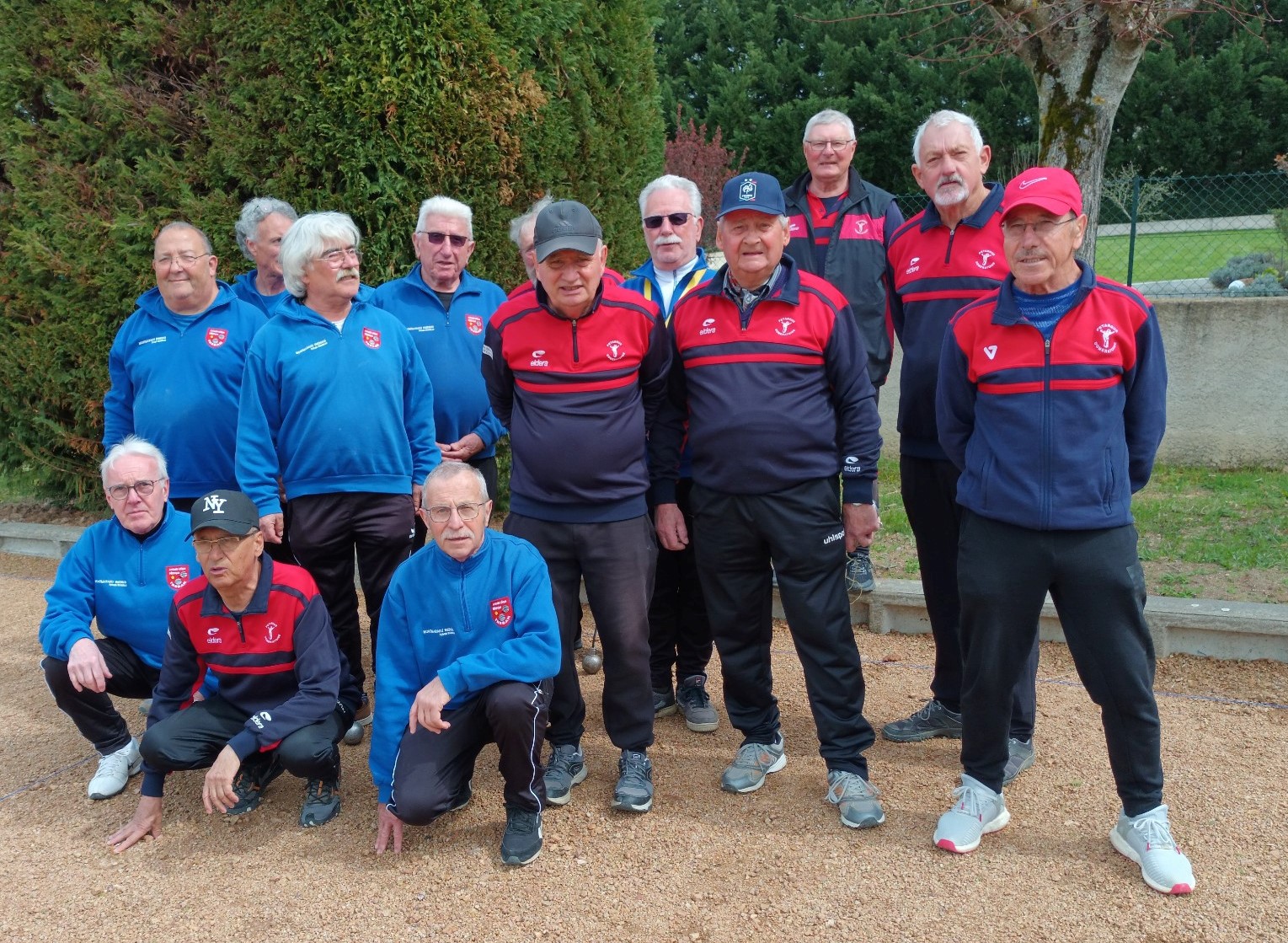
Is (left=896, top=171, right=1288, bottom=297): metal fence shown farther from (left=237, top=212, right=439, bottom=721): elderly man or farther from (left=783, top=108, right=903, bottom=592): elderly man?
(left=237, top=212, right=439, bottom=721): elderly man

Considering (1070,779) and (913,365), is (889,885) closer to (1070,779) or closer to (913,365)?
(1070,779)

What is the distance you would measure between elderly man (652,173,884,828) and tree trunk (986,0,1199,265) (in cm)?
407

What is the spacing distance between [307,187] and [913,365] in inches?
150

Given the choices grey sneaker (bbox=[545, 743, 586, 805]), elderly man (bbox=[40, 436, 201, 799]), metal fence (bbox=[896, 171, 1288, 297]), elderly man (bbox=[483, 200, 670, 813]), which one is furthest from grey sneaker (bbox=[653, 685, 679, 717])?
metal fence (bbox=[896, 171, 1288, 297])

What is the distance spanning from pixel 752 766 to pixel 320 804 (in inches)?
58.9

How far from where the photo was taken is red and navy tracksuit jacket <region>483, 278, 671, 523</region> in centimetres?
364

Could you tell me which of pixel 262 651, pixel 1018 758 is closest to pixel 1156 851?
pixel 1018 758

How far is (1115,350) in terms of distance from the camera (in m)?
3.09

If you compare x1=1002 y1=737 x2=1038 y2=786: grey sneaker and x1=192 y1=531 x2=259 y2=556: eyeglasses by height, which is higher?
x1=192 y1=531 x2=259 y2=556: eyeglasses

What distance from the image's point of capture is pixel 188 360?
4516mm

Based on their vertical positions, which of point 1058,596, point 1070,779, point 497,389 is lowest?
point 1070,779

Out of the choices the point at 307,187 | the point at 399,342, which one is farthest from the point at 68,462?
the point at 399,342

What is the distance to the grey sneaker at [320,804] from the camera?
379 cm

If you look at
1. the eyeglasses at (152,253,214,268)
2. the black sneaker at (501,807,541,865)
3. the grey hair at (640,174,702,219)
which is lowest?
the black sneaker at (501,807,541,865)
